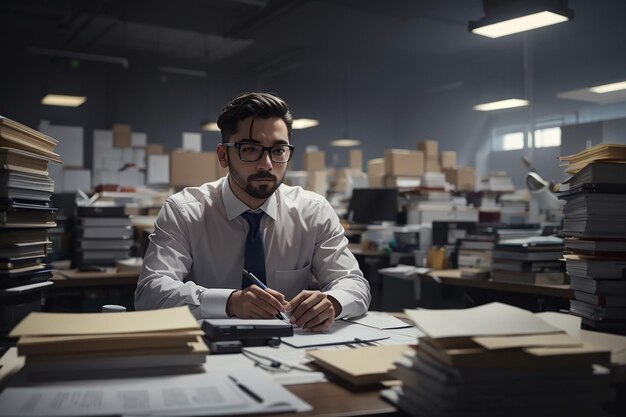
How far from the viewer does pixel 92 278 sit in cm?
329

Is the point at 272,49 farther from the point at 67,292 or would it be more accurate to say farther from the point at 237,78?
the point at 67,292

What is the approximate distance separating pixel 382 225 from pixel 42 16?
644 cm

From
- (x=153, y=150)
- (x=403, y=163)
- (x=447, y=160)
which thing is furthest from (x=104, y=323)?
(x=153, y=150)

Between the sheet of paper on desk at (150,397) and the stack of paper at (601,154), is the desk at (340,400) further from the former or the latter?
the stack of paper at (601,154)

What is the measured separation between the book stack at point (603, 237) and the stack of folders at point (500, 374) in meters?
1.13

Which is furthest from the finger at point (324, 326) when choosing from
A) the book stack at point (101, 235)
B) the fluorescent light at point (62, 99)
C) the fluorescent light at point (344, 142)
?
the fluorescent light at point (344, 142)

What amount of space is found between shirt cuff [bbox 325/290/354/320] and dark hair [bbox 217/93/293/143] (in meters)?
0.63

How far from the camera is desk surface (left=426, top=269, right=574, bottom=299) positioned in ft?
9.43

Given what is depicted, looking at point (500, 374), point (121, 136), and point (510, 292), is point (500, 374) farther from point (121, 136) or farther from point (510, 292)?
point (121, 136)

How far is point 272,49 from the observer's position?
10523 mm

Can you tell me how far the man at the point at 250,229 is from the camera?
193 centimetres

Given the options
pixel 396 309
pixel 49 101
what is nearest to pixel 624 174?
pixel 396 309

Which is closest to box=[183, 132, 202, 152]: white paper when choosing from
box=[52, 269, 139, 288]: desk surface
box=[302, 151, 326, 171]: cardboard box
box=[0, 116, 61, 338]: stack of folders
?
box=[302, 151, 326, 171]: cardboard box

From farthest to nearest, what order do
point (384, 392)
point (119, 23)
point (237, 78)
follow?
point (237, 78) → point (119, 23) → point (384, 392)
